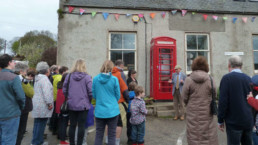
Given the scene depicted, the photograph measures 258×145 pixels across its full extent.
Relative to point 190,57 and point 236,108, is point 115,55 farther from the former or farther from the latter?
point 236,108

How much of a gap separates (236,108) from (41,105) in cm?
386

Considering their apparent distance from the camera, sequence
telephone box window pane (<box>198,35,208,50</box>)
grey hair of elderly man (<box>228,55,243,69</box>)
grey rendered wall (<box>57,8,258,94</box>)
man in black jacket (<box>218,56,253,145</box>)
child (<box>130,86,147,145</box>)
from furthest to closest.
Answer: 1. telephone box window pane (<box>198,35,208,50</box>)
2. grey rendered wall (<box>57,8,258,94</box>)
3. child (<box>130,86,147,145</box>)
4. grey hair of elderly man (<box>228,55,243,69</box>)
5. man in black jacket (<box>218,56,253,145</box>)

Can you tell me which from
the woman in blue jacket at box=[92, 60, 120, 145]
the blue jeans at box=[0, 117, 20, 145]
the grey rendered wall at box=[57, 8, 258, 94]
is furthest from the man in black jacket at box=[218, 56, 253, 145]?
the grey rendered wall at box=[57, 8, 258, 94]

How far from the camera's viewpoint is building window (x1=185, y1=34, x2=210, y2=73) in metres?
8.75

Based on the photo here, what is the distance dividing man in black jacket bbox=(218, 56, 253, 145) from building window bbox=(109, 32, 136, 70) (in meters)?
5.89

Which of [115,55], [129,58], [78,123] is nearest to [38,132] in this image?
[78,123]

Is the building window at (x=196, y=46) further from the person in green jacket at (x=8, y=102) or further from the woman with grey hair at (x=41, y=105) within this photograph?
the person in green jacket at (x=8, y=102)

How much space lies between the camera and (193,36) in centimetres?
883

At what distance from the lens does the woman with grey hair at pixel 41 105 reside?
149 inches

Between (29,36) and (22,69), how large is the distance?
5668cm

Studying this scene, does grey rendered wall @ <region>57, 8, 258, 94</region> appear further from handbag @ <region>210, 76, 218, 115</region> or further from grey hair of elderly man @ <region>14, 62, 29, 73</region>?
handbag @ <region>210, 76, 218, 115</region>

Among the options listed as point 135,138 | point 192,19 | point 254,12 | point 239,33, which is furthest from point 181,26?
point 135,138

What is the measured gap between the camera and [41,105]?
385 cm

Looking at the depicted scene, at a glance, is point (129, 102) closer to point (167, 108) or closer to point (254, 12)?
point (167, 108)
